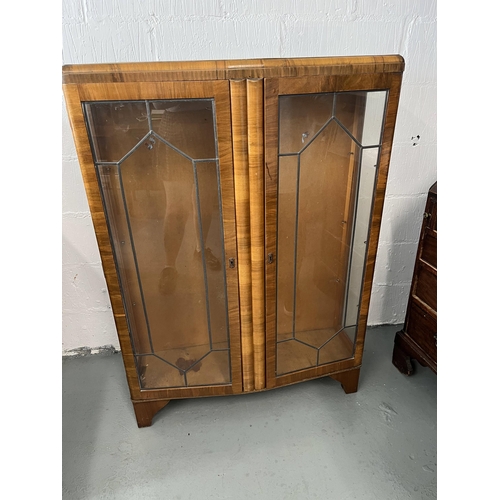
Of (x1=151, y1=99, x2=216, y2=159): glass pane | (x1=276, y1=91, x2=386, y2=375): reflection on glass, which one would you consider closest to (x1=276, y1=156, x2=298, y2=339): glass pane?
(x1=276, y1=91, x2=386, y2=375): reflection on glass

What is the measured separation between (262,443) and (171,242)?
79cm

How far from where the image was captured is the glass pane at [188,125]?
1014mm

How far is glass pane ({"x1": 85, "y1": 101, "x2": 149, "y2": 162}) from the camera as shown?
1000mm

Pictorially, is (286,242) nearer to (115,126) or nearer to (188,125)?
(188,125)

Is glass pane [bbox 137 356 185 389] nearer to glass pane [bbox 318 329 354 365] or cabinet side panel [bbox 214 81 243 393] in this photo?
cabinet side panel [bbox 214 81 243 393]

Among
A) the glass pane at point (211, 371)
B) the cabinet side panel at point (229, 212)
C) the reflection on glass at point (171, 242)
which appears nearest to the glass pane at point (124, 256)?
the reflection on glass at point (171, 242)

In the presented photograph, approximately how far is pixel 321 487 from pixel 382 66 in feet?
4.19

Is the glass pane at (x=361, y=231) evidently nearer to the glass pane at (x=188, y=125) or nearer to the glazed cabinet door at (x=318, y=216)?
the glazed cabinet door at (x=318, y=216)

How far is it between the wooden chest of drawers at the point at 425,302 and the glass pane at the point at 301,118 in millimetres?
554

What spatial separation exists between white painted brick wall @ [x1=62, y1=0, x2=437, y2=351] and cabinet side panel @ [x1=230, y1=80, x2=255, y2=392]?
20.4 inches

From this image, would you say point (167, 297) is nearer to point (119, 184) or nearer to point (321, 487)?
point (119, 184)

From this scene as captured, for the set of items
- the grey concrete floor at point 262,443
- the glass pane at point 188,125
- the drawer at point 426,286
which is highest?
the glass pane at point 188,125

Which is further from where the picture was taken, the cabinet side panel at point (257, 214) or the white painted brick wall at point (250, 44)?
the white painted brick wall at point (250, 44)
